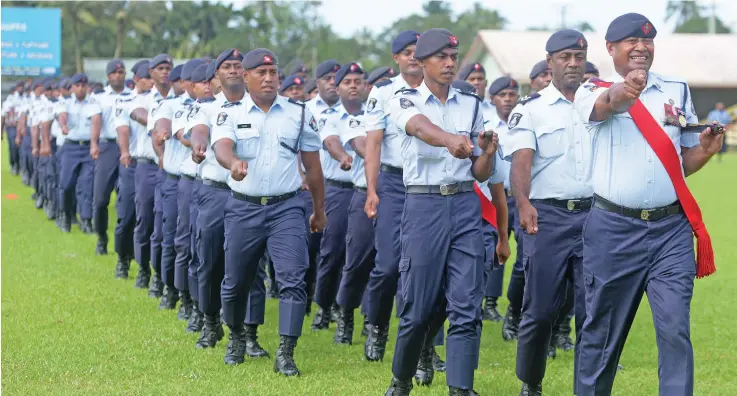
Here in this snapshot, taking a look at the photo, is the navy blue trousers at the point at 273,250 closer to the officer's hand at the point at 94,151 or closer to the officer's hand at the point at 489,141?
the officer's hand at the point at 489,141

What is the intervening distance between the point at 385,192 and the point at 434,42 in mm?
1821

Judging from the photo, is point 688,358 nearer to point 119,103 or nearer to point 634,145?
point 634,145

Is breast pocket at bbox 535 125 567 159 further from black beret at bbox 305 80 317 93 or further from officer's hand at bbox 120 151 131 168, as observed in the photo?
officer's hand at bbox 120 151 131 168

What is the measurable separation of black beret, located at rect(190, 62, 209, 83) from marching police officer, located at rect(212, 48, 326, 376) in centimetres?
187

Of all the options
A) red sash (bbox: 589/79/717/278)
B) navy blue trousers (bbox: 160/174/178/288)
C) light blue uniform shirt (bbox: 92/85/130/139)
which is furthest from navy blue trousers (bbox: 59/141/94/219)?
red sash (bbox: 589/79/717/278)

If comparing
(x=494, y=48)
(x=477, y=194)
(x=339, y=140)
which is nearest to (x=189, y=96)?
(x=339, y=140)

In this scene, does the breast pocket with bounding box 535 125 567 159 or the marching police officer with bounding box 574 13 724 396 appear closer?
the marching police officer with bounding box 574 13 724 396

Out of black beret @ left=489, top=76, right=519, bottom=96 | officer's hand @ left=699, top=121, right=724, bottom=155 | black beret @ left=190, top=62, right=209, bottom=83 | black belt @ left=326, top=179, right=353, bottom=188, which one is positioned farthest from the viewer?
black beret @ left=489, top=76, right=519, bottom=96

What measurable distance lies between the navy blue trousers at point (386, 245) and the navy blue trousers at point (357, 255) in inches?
34.5

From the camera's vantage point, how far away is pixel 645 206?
6105 millimetres

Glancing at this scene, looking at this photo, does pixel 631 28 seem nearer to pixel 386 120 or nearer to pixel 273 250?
pixel 386 120

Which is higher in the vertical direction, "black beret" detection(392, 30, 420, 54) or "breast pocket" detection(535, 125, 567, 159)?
"black beret" detection(392, 30, 420, 54)

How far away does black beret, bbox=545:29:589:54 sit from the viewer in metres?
7.77

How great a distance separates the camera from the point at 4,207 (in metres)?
22.5
